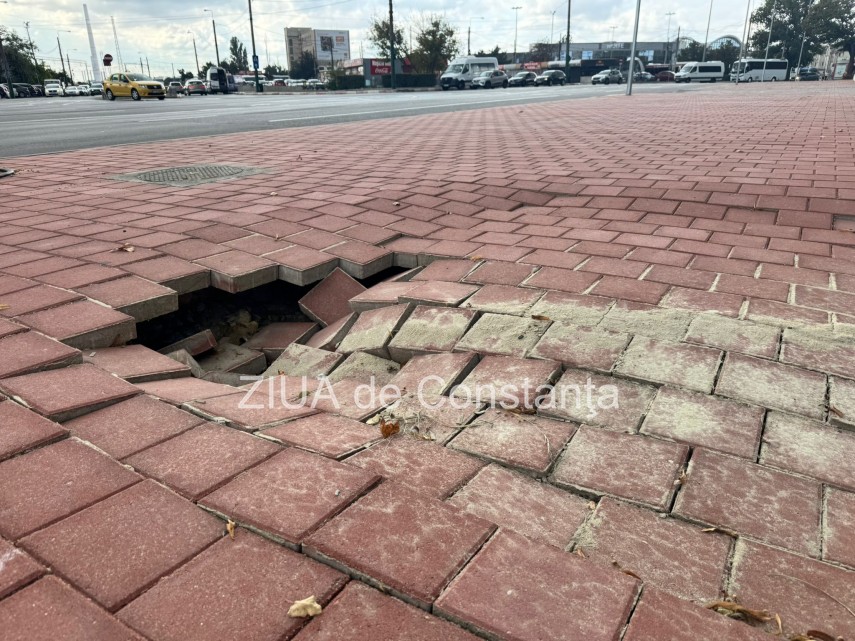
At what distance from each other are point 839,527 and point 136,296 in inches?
96.4

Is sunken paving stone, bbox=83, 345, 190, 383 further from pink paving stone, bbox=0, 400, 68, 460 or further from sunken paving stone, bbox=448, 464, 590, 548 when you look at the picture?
sunken paving stone, bbox=448, 464, 590, 548

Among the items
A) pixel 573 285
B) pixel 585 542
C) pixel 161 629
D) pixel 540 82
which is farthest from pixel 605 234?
pixel 540 82

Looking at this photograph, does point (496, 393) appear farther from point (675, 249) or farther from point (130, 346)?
point (675, 249)

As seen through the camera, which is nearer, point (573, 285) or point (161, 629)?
point (161, 629)

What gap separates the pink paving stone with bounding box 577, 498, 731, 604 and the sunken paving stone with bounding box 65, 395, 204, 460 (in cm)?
106

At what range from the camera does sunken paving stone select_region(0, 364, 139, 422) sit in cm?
167

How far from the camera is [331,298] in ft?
9.55

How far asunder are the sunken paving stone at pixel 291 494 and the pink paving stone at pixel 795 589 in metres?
0.78

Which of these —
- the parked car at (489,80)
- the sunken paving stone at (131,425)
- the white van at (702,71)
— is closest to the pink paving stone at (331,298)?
the sunken paving stone at (131,425)

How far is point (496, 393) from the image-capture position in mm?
1857

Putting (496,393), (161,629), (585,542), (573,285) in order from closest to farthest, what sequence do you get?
(161,629), (585,542), (496,393), (573,285)

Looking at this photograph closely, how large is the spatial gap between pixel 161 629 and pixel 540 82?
1975 inches

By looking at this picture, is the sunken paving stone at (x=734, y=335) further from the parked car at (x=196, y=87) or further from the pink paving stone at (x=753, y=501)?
the parked car at (x=196, y=87)

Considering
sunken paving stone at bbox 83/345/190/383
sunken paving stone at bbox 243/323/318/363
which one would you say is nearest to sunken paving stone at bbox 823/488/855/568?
sunken paving stone at bbox 83/345/190/383
